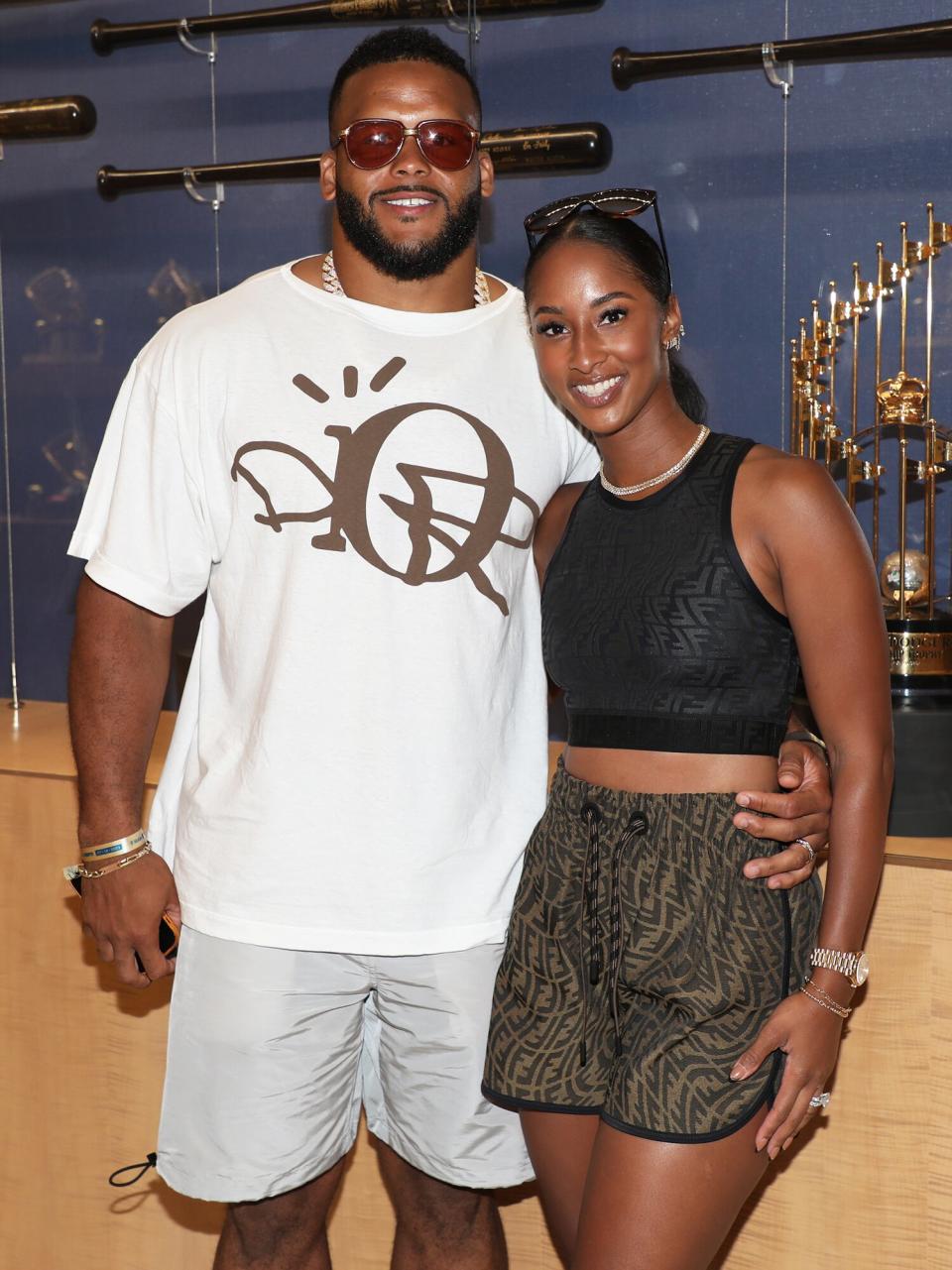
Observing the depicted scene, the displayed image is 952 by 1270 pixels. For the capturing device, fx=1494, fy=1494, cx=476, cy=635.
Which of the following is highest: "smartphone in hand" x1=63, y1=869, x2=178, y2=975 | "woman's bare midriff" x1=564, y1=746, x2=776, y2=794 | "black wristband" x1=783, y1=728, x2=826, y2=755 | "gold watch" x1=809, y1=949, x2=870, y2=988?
"black wristband" x1=783, y1=728, x2=826, y2=755

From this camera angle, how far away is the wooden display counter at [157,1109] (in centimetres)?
168

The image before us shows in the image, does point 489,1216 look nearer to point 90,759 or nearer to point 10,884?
point 90,759

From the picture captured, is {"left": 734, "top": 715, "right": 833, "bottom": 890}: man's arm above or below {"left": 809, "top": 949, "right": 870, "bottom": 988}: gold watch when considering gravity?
above

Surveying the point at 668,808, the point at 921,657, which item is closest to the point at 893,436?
the point at 921,657

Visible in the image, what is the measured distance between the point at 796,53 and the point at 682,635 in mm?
1062

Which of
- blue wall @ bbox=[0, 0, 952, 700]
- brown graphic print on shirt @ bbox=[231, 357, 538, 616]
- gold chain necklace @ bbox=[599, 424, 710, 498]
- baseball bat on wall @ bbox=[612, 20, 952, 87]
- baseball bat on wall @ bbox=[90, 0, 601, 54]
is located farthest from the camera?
baseball bat on wall @ bbox=[90, 0, 601, 54]

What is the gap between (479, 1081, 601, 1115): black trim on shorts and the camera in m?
1.43

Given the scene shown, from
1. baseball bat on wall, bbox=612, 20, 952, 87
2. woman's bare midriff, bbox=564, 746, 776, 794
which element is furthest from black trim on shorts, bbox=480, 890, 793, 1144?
baseball bat on wall, bbox=612, 20, 952, 87

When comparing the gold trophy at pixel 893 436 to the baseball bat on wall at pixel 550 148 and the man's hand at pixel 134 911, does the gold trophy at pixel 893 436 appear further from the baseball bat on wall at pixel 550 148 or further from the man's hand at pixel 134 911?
the man's hand at pixel 134 911

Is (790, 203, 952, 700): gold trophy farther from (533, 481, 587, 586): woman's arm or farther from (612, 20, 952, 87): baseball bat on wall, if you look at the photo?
(533, 481, 587, 586): woman's arm

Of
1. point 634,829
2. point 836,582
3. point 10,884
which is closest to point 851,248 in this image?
point 836,582

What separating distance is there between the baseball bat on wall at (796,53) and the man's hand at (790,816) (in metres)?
1.07

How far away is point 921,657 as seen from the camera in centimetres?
179

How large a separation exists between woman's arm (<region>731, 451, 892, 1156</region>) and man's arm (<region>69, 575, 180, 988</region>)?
69cm
